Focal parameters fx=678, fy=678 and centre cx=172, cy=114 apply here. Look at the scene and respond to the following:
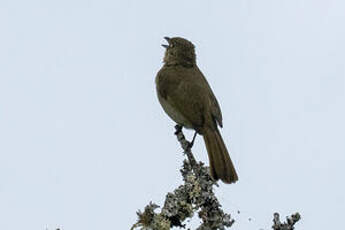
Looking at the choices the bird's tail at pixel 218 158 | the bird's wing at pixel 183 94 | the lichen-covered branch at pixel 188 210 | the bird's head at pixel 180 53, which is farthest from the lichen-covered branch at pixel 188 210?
the bird's head at pixel 180 53

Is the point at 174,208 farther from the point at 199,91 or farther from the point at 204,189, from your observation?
the point at 199,91

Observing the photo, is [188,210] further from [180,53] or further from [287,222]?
[180,53]

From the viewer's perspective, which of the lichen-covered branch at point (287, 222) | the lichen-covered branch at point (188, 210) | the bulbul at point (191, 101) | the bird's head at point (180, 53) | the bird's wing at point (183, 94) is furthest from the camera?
the bird's head at point (180, 53)

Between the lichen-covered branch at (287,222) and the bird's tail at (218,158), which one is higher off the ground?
the bird's tail at (218,158)

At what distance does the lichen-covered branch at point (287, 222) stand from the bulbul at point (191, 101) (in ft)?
8.62

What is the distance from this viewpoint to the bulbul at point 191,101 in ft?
22.8

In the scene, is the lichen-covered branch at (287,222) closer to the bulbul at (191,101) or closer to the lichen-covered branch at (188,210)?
the lichen-covered branch at (188,210)

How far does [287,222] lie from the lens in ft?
11.6

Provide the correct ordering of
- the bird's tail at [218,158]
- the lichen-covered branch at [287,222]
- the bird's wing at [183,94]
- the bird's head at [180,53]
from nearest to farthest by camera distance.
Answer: the lichen-covered branch at [287,222] → the bird's tail at [218,158] → the bird's wing at [183,94] → the bird's head at [180,53]

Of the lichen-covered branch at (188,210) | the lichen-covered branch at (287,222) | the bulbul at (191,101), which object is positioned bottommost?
the lichen-covered branch at (287,222)

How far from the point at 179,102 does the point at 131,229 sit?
11.6ft

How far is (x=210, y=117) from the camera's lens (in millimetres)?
7309

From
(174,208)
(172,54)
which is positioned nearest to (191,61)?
(172,54)

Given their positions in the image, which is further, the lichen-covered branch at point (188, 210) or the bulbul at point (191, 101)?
the bulbul at point (191, 101)
